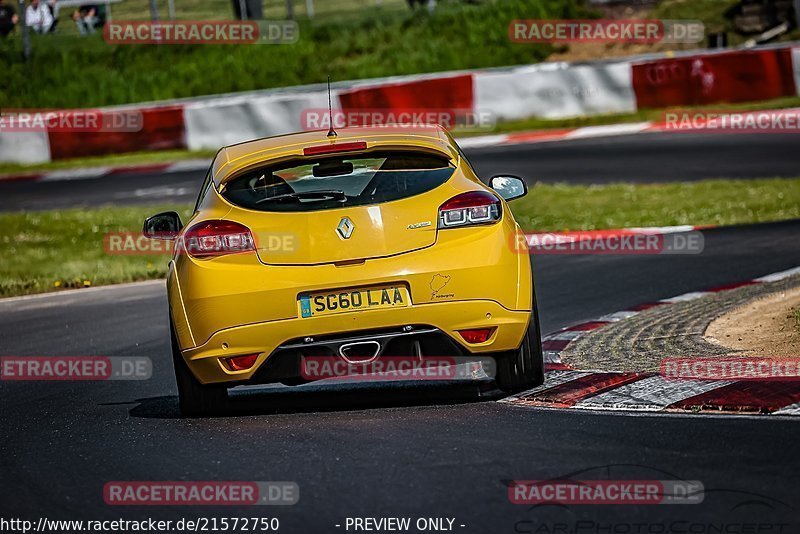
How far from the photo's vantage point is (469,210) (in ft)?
25.0

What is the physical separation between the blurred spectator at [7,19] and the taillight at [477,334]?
33.0 m

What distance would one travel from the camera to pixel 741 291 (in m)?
11.2

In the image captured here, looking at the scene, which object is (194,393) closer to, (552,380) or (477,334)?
(477,334)

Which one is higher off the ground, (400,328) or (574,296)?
(400,328)

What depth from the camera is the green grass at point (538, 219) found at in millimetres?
16406

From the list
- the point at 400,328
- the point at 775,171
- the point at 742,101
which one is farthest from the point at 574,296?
the point at 742,101

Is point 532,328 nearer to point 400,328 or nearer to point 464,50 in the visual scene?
point 400,328

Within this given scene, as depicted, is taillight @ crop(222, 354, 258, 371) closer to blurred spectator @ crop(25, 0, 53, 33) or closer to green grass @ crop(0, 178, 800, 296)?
green grass @ crop(0, 178, 800, 296)

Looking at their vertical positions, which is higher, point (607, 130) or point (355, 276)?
point (355, 276)

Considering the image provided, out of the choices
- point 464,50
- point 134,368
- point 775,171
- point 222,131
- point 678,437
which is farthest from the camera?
point 464,50

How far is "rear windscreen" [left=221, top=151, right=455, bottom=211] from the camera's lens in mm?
7664

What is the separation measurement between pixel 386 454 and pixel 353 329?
981 mm

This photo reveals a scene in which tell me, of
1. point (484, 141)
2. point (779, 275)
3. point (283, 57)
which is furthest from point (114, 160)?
point (779, 275)

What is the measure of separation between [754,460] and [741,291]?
5389mm
